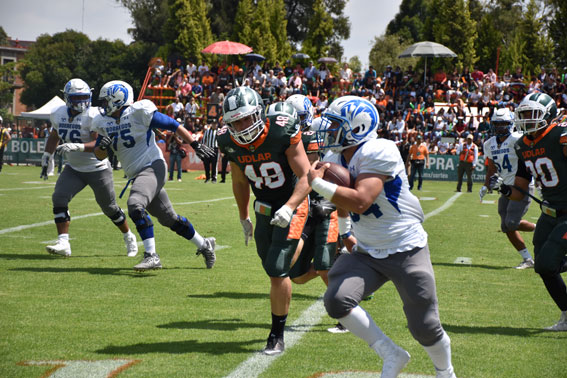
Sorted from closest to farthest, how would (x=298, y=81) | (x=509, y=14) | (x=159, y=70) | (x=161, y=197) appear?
Result: 1. (x=161, y=197)
2. (x=298, y=81)
3. (x=159, y=70)
4. (x=509, y=14)

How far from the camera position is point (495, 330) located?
18.0 feet

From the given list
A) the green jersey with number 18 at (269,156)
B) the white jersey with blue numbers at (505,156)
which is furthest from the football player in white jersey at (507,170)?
the green jersey with number 18 at (269,156)

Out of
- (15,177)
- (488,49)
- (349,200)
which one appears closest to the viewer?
(349,200)

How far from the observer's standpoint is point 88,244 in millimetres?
9453

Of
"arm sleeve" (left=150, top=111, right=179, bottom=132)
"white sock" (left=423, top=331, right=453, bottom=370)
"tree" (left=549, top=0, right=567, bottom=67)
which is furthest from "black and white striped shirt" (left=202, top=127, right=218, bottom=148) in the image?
"tree" (left=549, top=0, right=567, bottom=67)

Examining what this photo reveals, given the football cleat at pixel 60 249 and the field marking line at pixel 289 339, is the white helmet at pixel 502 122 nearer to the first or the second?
the field marking line at pixel 289 339

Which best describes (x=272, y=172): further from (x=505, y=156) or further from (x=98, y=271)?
(x=505, y=156)

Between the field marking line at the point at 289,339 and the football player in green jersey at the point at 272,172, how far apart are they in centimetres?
14

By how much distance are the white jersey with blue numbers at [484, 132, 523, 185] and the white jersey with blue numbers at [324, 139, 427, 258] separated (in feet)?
17.9

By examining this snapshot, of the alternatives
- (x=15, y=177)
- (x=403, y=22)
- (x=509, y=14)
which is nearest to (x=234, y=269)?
(x=15, y=177)

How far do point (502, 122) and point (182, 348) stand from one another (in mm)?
5668

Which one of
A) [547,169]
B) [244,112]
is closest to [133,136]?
[244,112]

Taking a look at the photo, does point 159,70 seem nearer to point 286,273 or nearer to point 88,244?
point 88,244

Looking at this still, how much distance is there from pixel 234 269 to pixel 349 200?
14.7 feet
